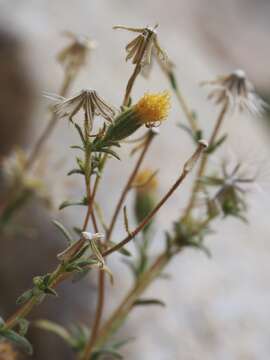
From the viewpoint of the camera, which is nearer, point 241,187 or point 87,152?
point 87,152

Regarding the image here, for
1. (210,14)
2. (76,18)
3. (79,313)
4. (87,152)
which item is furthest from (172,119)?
(210,14)

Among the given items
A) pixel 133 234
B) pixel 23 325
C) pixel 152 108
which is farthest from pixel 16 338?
pixel 152 108

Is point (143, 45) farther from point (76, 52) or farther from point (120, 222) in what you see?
point (120, 222)

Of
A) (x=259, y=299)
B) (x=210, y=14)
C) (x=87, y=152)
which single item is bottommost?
(x=259, y=299)

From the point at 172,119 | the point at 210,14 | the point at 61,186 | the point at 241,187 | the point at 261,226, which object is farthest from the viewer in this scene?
the point at 210,14

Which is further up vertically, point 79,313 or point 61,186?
point 61,186

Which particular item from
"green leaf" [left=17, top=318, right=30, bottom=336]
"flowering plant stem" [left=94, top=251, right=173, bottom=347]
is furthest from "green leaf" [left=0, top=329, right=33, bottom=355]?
"flowering plant stem" [left=94, top=251, right=173, bottom=347]

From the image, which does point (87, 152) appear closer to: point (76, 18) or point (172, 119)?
point (172, 119)
